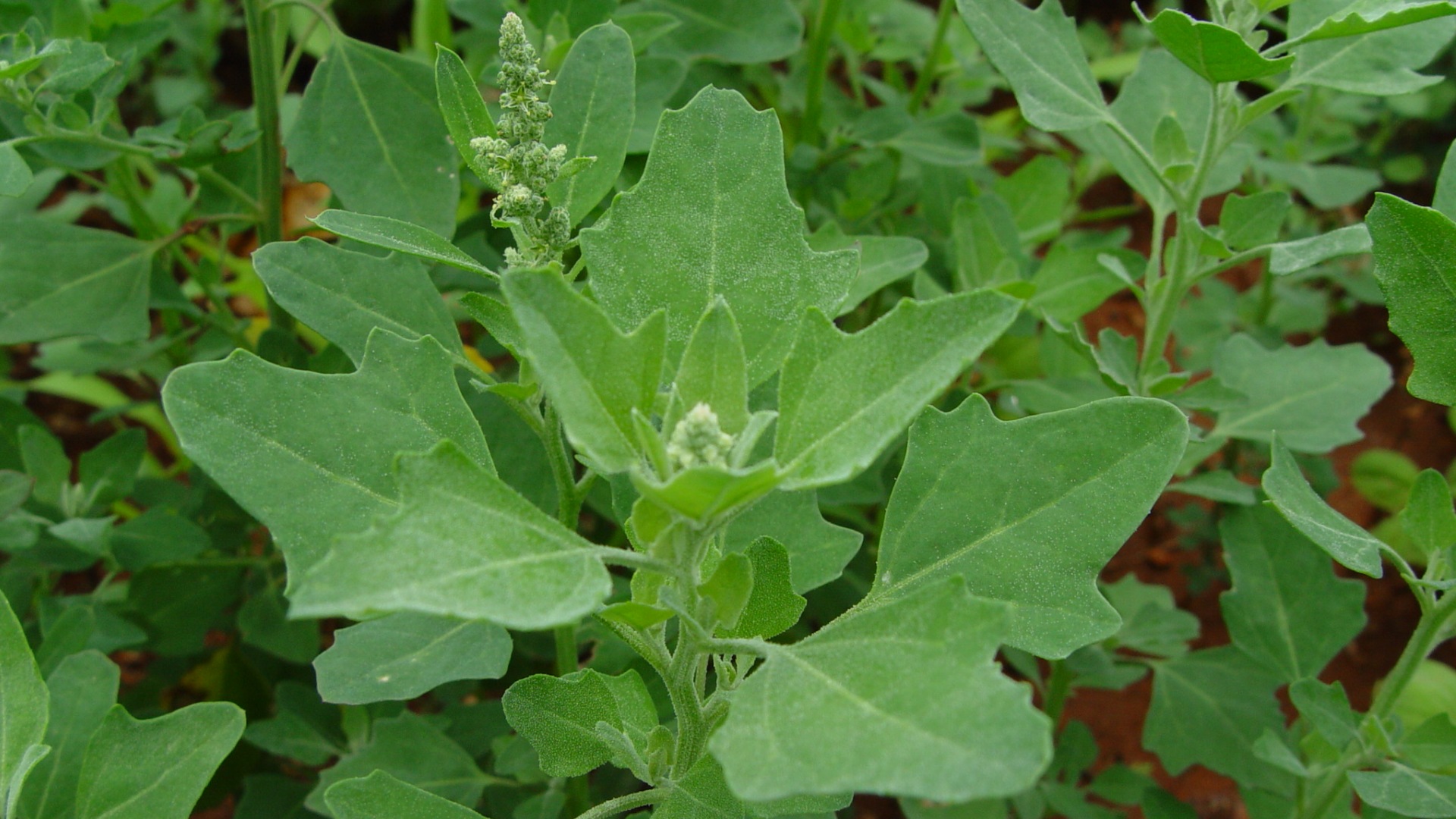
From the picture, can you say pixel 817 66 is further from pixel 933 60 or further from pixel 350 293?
pixel 350 293

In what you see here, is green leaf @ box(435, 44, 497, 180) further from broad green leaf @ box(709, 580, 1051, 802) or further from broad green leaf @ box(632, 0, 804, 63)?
broad green leaf @ box(632, 0, 804, 63)

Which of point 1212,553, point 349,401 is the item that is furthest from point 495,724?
point 1212,553

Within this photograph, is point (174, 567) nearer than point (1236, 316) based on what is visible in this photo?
Yes

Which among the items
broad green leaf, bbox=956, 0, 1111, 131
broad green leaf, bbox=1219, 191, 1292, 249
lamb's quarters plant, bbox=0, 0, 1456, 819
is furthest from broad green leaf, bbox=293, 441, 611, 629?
broad green leaf, bbox=1219, 191, 1292, 249

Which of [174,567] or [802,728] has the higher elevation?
[802,728]

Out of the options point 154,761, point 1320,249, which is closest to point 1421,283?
point 1320,249

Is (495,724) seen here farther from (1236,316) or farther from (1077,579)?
(1236,316)

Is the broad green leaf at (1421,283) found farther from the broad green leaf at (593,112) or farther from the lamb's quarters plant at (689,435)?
the broad green leaf at (593,112)
